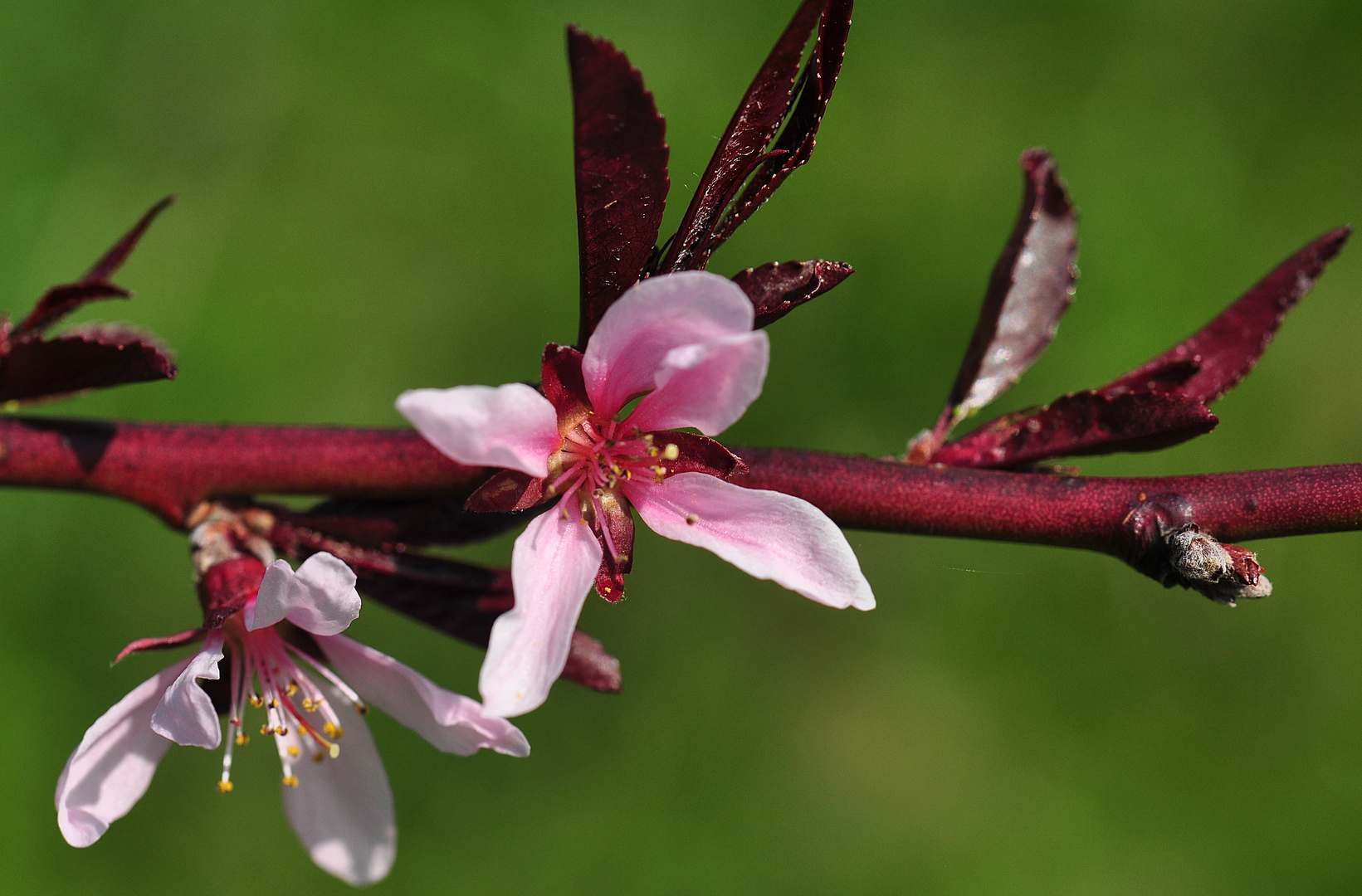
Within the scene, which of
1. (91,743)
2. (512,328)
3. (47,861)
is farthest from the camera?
(512,328)

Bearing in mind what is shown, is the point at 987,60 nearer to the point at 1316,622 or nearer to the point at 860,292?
the point at 860,292

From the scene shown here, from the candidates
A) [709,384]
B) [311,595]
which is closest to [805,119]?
[709,384]

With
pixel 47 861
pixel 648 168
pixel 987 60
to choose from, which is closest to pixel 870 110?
pixel 987 60

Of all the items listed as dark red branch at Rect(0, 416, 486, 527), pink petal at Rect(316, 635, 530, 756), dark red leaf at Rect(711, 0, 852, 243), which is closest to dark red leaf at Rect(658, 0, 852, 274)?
dark red leaf at Rect(711, 0, 852, 243)

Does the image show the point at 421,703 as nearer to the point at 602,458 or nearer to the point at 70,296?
the point at 602,458

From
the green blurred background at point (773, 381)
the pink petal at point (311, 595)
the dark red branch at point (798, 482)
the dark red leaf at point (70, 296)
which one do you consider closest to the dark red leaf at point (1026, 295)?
the dark red branch at point (798, 482)

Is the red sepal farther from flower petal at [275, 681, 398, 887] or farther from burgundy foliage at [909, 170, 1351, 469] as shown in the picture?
burgundy foliage at [909, 170, 1351, 469]

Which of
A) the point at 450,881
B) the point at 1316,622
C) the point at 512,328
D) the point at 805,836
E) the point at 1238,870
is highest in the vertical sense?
the point at 1316,622
